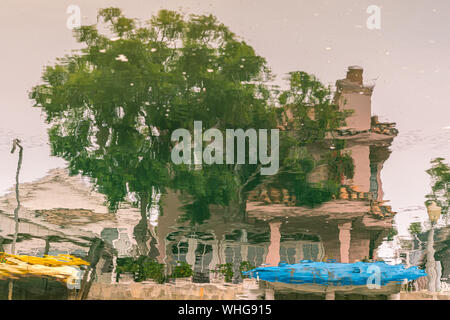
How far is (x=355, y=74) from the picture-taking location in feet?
30.2

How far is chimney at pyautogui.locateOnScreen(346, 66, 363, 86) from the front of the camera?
9086mm

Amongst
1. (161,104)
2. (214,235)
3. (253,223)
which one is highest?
(161,104)

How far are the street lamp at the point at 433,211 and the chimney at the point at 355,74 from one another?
2.99m

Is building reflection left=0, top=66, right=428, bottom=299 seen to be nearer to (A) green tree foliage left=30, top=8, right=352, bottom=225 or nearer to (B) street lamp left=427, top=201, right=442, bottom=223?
(A) green tree foliage left=30, top=8, right=352, bottom=225

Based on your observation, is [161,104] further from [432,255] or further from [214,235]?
[432,255]

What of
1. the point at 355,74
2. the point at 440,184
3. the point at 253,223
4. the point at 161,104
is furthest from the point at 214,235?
the point at 440,184

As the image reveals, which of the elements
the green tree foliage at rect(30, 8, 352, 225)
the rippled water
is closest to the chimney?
the green tree foliage at rect(30, 8, 352, 225)

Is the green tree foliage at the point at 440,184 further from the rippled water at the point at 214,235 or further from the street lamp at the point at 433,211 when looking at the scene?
the rippled water at the point at 214,235

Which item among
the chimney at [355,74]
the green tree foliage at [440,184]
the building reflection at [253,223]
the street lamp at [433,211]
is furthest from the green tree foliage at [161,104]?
the street lamp at [433,211]

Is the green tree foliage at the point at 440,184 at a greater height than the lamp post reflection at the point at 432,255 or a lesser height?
greater

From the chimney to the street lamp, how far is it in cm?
299

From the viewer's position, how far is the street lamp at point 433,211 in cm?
980

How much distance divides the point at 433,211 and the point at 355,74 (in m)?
3.26

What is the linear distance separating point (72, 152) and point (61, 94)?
142 cm
